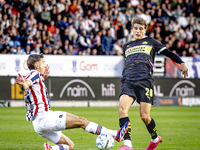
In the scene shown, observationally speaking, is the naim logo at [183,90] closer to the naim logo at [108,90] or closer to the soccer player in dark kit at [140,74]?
the naim logo at [108,90]

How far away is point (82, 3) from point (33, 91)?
15696 millimetres

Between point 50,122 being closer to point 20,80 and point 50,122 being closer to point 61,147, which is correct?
point 61,147

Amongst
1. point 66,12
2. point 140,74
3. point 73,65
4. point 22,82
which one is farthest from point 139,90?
point 66,12

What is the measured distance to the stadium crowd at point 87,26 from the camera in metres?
17.0

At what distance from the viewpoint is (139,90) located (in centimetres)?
573

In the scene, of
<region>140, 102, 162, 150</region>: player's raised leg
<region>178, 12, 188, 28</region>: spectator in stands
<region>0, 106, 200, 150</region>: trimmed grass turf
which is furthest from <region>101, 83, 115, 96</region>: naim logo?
<region>140, 102, 162, 150</region>: player's raised leg

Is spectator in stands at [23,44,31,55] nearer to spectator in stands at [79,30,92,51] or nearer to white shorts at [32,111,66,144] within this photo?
spectator in stands at [79,30,92,51]

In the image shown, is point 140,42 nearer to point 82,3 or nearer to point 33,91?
point 33,91

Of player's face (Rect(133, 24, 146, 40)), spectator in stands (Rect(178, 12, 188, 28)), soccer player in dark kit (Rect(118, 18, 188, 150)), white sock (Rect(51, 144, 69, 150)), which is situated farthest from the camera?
spectator in stands (Rect(178, 12, 188, 28))

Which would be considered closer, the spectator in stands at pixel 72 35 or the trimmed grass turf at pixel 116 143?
the trimmed grass turf at pixel 116 143

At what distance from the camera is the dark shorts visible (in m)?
5.65

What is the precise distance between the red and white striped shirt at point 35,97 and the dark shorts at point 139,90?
1.42 metres

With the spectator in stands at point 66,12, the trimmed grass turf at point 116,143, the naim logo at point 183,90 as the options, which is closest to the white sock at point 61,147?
the trimmed grass turf at point 116,143

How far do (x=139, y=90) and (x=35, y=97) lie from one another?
71.2 inches
